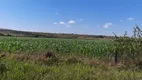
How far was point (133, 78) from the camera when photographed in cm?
898


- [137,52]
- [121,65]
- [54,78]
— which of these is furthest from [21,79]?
[137,52]

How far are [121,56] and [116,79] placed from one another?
6708mm

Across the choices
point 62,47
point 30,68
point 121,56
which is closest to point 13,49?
point 62,47

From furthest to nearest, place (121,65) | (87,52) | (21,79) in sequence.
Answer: (87,52), (121,65), (21,79)

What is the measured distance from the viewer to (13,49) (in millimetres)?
21547

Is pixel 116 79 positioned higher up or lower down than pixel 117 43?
lower down

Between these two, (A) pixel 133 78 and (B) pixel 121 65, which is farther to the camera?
(B) pixel 121 65

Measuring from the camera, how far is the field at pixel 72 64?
8.93 m

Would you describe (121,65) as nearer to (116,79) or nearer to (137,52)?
(137,52)

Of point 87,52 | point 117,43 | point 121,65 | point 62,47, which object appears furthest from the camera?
point 62,47

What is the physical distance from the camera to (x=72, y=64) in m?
13.4

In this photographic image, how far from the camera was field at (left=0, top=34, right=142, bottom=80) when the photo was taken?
893 centimetres

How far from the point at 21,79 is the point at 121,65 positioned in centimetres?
698

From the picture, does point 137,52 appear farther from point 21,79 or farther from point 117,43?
point 21,79
